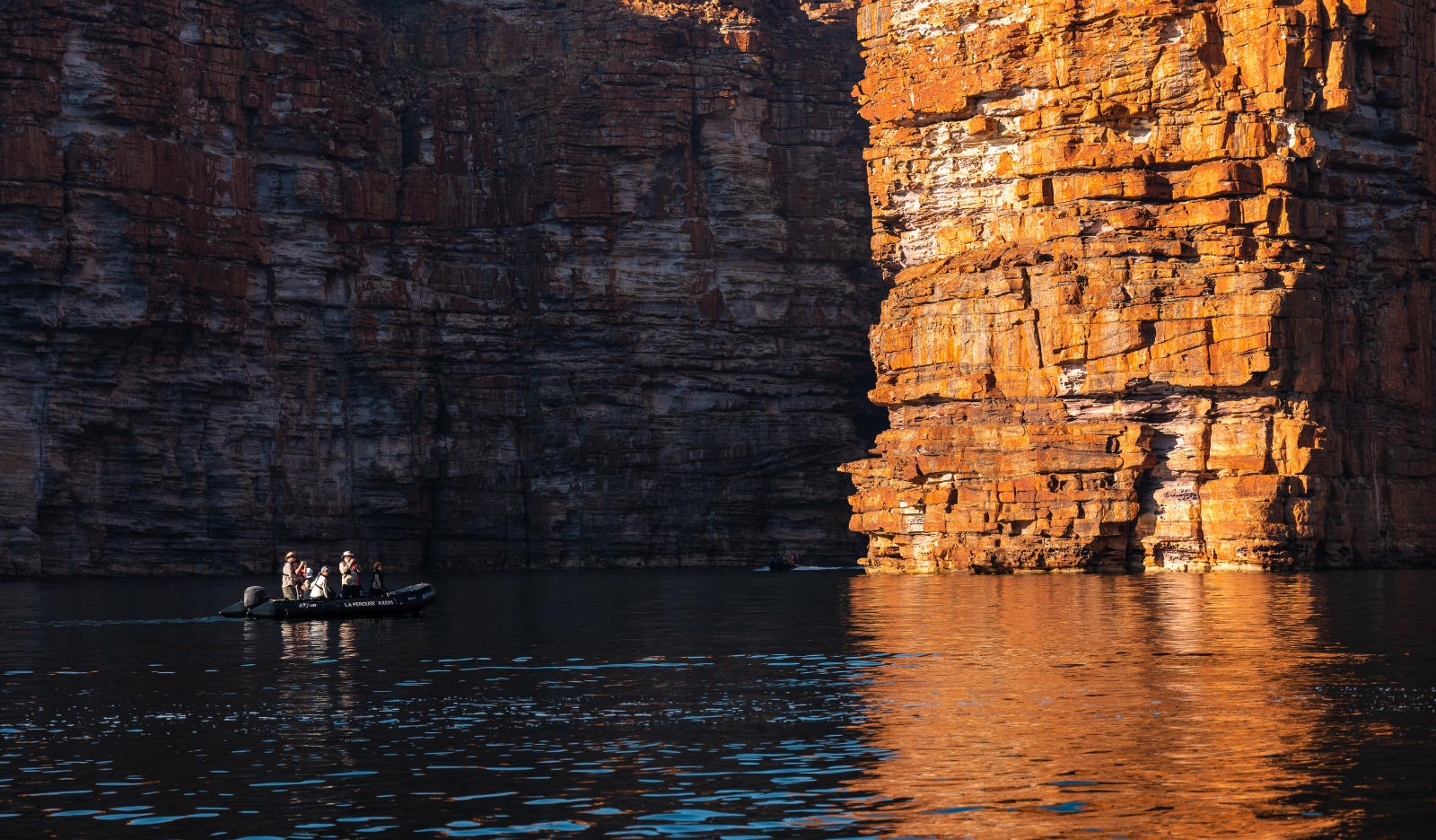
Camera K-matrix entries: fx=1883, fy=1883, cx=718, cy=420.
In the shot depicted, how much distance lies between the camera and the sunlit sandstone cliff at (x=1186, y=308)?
94.9 m

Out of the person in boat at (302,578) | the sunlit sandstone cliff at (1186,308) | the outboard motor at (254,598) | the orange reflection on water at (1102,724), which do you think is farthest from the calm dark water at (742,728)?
the sunlit sandstone cliff at (1186,308)

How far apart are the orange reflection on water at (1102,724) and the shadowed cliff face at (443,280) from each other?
74.9 metres

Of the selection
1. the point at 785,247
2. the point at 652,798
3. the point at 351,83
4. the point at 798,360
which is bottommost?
the point at 652,798

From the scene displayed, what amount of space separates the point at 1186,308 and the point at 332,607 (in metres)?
48.5

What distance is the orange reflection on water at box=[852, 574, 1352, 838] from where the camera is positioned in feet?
84.0

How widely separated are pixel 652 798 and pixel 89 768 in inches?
392

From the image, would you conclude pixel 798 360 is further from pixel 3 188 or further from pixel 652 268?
pixel 3 188

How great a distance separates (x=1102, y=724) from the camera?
33.8 meters

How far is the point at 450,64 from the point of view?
146125mm

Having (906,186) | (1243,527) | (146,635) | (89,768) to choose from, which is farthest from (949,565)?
(89,768)

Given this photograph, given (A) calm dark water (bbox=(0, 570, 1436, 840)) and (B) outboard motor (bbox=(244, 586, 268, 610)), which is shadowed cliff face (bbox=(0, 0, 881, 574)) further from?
(A) calm dark water (bbox=(0, 570, 1436, 840))

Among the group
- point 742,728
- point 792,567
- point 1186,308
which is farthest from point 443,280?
point 742,728

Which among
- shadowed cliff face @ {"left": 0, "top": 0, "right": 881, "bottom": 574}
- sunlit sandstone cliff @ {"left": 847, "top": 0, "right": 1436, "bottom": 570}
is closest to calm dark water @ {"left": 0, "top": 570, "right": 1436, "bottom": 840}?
sunlit sandstone cliff @ {"left": 847, "top": 0, "right": 1436, "bottom": 570}

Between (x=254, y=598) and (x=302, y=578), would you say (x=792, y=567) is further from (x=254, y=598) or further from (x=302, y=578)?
(x=254, y=598)
